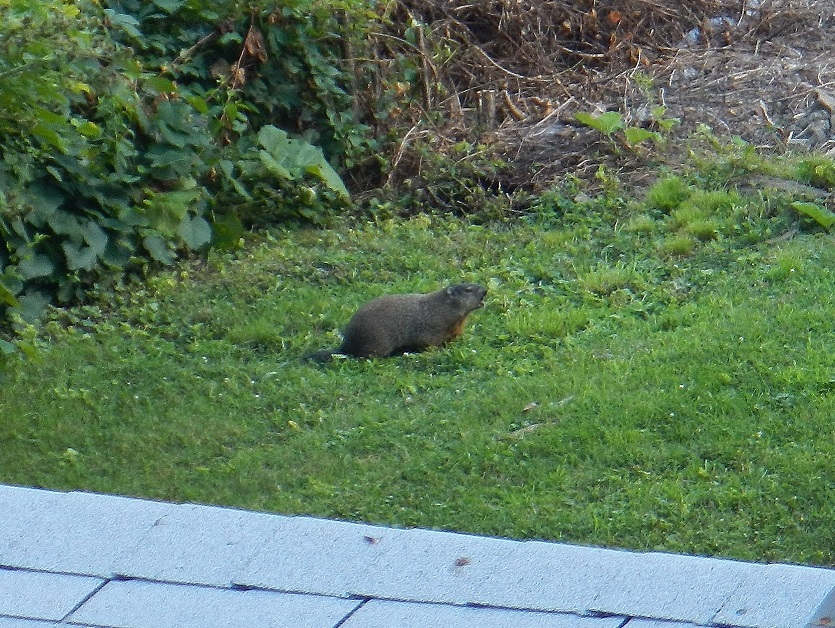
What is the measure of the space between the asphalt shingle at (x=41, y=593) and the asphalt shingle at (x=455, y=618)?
33.7 inches

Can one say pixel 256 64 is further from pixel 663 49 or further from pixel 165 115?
pixel 663 49

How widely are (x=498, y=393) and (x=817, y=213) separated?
2913 mm

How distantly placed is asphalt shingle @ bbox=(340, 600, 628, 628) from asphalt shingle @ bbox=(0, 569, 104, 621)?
0.86 metres

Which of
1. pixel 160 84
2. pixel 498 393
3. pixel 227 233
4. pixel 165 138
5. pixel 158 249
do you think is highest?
pixel 160 84

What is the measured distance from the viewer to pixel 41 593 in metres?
3.72

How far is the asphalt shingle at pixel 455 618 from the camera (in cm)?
341

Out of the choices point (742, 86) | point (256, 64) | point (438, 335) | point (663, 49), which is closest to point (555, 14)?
point (663, 49)

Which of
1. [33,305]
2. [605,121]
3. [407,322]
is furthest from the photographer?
[605,121]

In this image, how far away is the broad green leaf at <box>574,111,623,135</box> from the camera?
8961 millimetres

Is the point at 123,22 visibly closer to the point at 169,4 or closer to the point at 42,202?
the point at 169,4

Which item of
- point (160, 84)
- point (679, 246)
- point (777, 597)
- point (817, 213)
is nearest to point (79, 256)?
point (160, 84)

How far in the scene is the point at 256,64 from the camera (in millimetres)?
9078

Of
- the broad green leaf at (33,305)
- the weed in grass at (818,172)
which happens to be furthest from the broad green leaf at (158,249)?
the weed in grass at (818,172)

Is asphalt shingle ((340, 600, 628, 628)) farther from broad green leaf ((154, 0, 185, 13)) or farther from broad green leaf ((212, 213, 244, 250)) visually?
broad green leaf ((154, 0, 185, 13))
